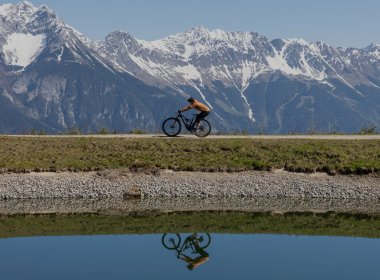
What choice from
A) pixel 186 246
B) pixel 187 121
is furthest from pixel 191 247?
pixel 187 121

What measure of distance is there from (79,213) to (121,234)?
6.34m

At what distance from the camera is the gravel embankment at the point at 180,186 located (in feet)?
138

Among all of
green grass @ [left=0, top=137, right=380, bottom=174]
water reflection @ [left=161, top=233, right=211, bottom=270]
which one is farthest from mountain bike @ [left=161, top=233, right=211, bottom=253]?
green grass @ [left=0, top=137, right=380, bottom=174]

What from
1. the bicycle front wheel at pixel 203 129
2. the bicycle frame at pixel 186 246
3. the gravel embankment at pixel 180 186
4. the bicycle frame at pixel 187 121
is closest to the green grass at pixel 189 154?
the gravel embankment at pixel 180 186

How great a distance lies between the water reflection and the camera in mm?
27150

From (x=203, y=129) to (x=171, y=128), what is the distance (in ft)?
8.00

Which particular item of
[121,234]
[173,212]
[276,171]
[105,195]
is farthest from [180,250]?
[276,171]

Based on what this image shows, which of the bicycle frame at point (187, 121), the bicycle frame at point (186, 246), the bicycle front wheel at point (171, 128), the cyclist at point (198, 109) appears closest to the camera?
the bicycle frame at point (186, 246)

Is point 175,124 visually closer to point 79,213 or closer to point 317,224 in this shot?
point 79,213

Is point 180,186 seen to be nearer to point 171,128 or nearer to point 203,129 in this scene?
point 171,128

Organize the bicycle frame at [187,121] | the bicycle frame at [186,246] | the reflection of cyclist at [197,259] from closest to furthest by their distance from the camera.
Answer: the reflection of cyclist at [197,259] → the bicycle frame at [186,246] → the bicycle frame at [187,121]

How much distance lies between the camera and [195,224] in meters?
34.8

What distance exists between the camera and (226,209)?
39.7 m

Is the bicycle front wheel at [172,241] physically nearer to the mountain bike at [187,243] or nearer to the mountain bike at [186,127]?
the mountain bike at [187,243]
